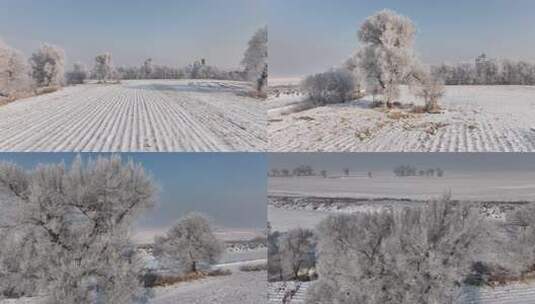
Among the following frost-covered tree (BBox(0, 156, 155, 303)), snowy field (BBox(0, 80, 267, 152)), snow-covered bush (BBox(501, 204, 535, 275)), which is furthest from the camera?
snow-covered bush (BBox(501, 204, 535, 275))

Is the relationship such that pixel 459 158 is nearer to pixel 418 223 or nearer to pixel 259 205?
pixel 418 223

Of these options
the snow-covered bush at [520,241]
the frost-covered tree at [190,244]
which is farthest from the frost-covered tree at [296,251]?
the snow-covered bush at [520,241]

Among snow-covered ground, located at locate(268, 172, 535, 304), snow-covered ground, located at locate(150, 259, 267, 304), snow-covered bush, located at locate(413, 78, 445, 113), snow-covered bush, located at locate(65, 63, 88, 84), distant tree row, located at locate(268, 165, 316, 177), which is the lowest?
snow-covered ground, located at locate(150, 259, 267, 304)

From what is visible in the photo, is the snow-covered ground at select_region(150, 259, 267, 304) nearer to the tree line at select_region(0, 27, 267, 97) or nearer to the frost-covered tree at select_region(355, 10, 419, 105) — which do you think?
the tree line at select_region(0, 27, 267, 97)

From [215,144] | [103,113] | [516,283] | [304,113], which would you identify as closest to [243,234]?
[215,144]

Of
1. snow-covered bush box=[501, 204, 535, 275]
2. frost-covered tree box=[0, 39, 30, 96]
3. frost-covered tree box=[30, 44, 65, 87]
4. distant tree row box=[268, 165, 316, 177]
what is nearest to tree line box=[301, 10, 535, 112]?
distant tree row box=[268, 165, 316, 177]
